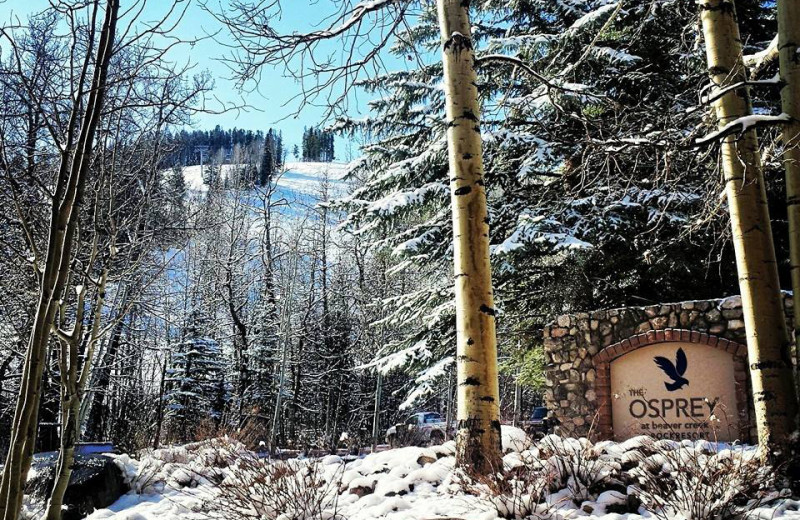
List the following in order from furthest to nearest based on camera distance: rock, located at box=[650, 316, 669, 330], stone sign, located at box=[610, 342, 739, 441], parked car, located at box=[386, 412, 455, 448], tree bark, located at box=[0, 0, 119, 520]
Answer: parked car, located at box=[386, 412, 455, 448], rock, located at box=[650, 316, 669, 330], stone sign, located at box=[610, 342, 739, 441], tree bark, located at box=[0, 0, 119, 520]

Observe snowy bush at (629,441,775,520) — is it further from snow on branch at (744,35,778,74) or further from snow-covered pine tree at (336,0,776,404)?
snow-covered pine tree at (336,0,776,404)

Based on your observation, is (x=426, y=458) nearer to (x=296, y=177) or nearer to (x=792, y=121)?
(x=792, y=121)

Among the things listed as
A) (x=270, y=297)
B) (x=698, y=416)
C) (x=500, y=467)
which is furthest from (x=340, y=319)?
(x=500, y=467)

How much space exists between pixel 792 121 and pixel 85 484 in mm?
7677

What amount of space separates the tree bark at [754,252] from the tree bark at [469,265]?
176 centimetres

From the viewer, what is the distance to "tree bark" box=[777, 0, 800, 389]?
151 inches

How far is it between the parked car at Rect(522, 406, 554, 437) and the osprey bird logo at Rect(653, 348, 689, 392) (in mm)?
1851

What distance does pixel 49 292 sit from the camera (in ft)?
5.41

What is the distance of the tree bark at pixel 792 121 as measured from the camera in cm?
382

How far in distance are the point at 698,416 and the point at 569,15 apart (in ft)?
23.7

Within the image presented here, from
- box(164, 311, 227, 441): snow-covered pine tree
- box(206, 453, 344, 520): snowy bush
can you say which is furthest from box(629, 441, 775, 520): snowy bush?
box(164, 311, 227, 441): snow-covered pine tree

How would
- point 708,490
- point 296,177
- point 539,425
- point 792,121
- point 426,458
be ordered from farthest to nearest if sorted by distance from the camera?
point 296,177
point 539,425
point 426,458
point 792,121
point 708,490

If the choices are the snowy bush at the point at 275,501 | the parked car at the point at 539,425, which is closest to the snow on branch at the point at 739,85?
the snowy bush at the point at 275,501

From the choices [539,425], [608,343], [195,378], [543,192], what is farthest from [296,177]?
[608,343]
